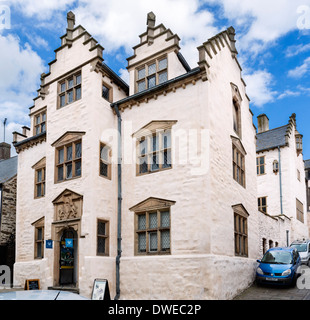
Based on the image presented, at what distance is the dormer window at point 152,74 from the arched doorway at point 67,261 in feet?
23.3

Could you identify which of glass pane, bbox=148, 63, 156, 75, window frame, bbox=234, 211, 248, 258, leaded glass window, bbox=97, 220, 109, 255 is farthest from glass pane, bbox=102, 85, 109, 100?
window frame, bbox=234, 211, 248, 258

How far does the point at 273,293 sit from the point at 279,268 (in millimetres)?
1345

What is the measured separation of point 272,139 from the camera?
102 feet

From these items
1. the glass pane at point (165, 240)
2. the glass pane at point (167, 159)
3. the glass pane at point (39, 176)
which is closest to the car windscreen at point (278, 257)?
the glass pane at point (165, 240)

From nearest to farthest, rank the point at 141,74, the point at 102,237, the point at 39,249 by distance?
the point at 102,237 < the point at 141,74 < the point at 39,249

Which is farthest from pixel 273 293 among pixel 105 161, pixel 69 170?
pixel 69 170

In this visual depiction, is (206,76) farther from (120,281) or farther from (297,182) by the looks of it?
(297,182)

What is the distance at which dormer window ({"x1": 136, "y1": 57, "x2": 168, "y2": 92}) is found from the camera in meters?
15.6

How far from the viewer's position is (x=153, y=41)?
16234mm

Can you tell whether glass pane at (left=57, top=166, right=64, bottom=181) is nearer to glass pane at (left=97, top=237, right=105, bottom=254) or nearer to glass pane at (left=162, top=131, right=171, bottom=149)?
glass pane at (left=97, top=237, right=105, bottom=254)

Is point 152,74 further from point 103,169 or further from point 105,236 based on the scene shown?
point 105,236

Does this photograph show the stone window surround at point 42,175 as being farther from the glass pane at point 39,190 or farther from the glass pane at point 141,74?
the glass pane at point 141,74

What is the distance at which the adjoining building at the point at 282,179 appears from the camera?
28.6 meters

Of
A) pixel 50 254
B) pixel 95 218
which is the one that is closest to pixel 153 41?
pixel 95 218
